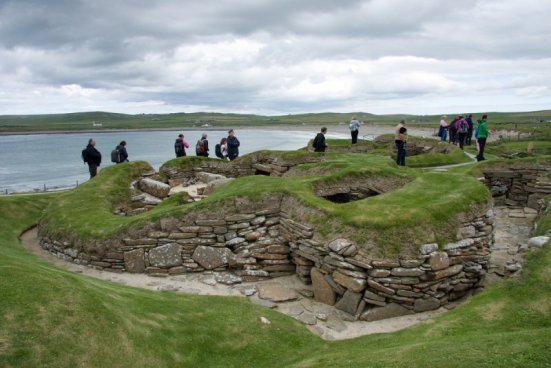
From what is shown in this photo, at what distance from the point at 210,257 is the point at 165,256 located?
1583mm

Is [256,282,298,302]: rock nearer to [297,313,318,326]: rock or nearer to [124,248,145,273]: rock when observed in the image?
[297,313,318,326]: rock

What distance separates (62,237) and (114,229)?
102 inches

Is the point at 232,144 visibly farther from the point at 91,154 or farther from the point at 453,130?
the point at 453,130

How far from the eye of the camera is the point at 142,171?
22312mm

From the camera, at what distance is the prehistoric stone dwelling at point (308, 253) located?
10.7 meters

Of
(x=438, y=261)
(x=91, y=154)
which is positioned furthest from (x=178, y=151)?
(x=438, y=261)

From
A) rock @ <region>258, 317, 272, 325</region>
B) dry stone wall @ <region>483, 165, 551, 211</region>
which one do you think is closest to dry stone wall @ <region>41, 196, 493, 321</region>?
rock @ <region>258, 317, 272, 325</region>

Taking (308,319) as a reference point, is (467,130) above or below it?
above

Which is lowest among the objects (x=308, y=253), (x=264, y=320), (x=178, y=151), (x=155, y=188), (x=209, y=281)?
(x=209, y=281)

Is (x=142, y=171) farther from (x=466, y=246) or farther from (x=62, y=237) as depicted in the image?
(x=466, y=246)

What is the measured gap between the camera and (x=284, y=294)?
12109 mm

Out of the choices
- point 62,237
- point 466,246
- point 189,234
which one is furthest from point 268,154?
point 466,246

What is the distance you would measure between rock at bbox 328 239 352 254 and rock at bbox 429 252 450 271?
2255 millimetres

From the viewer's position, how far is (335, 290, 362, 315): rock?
10.9 meters
